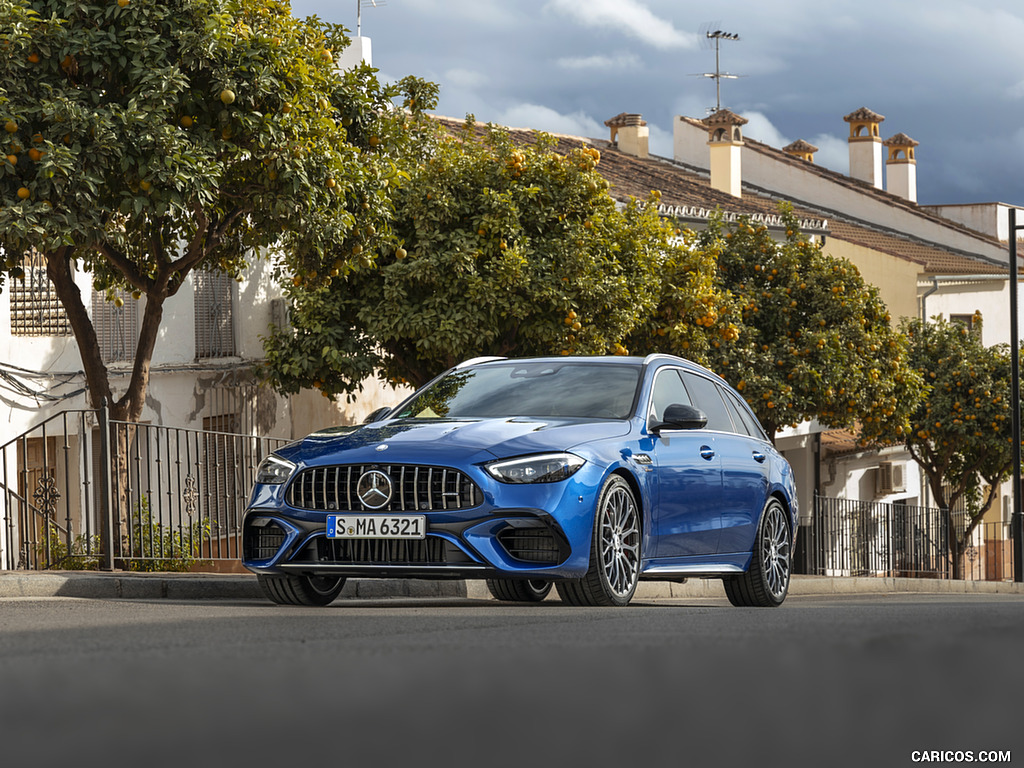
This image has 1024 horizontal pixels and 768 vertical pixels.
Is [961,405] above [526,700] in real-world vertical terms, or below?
below

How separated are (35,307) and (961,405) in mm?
22775

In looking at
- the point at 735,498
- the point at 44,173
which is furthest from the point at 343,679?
the point at 44,173

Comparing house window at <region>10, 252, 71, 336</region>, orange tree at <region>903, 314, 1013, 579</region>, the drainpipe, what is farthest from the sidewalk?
the drainpipe

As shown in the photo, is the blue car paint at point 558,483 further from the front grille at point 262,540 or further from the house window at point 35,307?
the house window at point 35,307

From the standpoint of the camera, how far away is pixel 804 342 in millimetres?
24859

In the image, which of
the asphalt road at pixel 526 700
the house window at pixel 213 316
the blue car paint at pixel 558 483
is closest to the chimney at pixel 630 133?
the house window at pixel 213 316

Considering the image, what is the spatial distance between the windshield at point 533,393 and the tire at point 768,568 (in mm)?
1767

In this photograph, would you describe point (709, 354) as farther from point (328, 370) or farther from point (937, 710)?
point (937, 710)

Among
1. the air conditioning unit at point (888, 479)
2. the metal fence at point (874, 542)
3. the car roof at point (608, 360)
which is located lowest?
the metal fence at point (874, 542)

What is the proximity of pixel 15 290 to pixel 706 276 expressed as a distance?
9.86 m

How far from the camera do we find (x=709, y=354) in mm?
24156

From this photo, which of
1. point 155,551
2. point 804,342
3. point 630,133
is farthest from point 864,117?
point 155,551

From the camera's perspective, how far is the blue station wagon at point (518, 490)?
7457 millimetres

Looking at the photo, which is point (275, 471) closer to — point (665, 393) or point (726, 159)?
point (665, 393)
